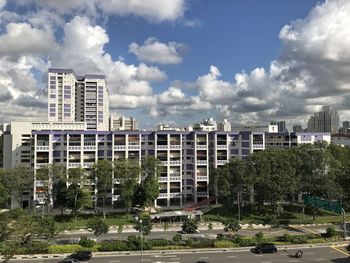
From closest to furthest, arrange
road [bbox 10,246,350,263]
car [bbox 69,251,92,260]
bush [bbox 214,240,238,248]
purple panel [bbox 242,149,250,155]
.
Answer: car [bbox 69,251,92,260] → road [bbox 10,246,350,263] → bush [bbox 214,240,238,248] → purple panel [bbox 242,149,250,155]

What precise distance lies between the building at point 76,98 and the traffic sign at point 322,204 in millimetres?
98607

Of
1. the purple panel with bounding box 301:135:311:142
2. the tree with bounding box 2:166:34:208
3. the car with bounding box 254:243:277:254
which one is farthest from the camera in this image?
the purple panel with bounding box 301:135:311:142

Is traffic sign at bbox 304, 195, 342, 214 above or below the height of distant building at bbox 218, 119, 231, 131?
below

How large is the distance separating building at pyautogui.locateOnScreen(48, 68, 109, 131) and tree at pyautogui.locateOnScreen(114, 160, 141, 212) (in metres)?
73.2

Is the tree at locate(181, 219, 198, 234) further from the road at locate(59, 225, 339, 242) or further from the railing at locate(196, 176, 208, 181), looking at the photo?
the railing at locate(196, 176, 208, 181)

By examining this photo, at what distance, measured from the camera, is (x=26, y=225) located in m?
35.2

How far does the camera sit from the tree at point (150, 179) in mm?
75688

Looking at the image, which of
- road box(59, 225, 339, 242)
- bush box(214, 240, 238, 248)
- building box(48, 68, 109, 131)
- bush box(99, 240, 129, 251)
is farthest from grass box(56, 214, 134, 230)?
building box(48, 68, 109, 131)

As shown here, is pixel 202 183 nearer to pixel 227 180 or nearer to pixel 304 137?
pixel 227 180

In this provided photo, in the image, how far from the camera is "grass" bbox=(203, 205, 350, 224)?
73438 mm

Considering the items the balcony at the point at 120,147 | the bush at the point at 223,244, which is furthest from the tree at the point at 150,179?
the bush at the point at 223,244

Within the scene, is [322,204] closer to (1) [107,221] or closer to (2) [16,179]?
(1) [107,221]

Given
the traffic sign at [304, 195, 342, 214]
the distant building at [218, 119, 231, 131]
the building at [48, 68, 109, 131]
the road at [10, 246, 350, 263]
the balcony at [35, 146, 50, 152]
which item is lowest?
Result: the road at [10, 246, 350, 263]

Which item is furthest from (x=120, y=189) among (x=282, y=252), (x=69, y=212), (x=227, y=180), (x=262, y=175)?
(x=282, y=252)
